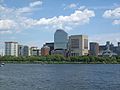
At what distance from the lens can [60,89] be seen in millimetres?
60875

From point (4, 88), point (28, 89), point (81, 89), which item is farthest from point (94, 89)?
point (4, 88)

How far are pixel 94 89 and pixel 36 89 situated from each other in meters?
9.78

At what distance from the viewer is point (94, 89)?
62.1 metres

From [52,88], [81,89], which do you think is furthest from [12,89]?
[81,89]

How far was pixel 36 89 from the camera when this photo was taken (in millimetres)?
60562

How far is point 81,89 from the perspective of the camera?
202 ft

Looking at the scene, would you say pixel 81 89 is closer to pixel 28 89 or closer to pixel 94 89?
pixel 94 89

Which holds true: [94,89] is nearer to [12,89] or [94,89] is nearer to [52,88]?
[52,88]

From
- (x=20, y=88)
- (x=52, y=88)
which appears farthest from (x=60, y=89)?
(x=20, y=88)

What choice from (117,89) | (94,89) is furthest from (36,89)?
(117,89)

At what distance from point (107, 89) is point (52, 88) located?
30.7 ft

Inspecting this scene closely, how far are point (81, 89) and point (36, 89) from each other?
24.7 ft

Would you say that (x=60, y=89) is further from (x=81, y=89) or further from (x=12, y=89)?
(x=12, y=89)

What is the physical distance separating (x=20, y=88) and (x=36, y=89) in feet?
9.69
